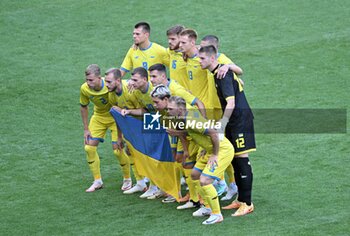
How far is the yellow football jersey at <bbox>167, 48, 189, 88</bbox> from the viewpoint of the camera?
408 inches

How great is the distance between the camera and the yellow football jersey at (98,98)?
10.7 metres

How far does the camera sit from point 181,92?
962cm

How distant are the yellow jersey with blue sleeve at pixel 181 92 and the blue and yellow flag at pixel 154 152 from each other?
70cm

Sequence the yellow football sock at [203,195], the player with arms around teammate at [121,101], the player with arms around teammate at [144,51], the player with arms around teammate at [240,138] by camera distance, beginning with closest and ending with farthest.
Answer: the yellow football sock at [203,195] < the player with arms around teammate at [240,138] < the player with arms around teammate at [121,101] < the player with arms around teammate at [144,51]

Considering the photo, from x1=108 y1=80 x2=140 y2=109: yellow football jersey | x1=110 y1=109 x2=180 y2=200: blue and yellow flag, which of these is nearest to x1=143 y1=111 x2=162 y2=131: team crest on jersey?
x1=110 y1=109 x2=180 y2=200: blue and yellow flag

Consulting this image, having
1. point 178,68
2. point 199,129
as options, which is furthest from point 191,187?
point 178,68

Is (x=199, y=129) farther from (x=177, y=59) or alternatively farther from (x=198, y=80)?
(x=177, y=59)

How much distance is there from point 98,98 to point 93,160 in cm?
84

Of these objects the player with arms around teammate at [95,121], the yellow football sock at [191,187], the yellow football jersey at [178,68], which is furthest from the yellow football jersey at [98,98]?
the yellow football sock at [191,187]

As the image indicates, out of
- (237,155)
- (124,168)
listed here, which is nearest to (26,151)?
(124,168)

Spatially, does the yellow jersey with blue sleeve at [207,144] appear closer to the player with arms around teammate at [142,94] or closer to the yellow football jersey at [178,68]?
the player with arms around teammate at [142,94]

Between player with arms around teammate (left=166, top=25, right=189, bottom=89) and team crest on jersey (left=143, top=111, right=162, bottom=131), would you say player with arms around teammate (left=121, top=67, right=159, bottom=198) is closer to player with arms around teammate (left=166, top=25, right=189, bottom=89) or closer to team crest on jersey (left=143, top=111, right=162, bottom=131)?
team crest on jersey (left=143, top=111, right=162, bottom=131)

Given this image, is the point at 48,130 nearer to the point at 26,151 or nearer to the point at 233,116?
the point at 26,151

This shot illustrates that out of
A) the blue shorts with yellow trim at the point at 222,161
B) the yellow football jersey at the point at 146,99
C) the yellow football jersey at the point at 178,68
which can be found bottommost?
the blue shorts with yellow trim at the point at 222,161
